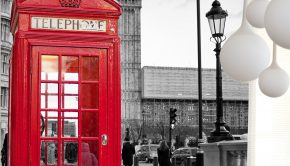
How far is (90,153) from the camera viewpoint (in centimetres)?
335

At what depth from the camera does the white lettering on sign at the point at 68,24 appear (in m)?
3.34

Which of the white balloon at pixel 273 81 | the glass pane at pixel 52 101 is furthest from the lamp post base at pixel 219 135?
the white balloon at pixel 273 81

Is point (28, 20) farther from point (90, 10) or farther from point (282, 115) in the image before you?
point (282, 115)

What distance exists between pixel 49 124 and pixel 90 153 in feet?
0.99

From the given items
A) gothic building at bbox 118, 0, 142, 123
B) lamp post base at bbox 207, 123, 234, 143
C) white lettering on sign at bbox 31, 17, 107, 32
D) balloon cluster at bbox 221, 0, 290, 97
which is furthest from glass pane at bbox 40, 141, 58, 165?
gothic building at bbox 118, 0, 142, 123

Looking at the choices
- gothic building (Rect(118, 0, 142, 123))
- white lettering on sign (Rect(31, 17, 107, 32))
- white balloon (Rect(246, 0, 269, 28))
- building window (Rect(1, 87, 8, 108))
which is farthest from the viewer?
gothic building (Rect(118, 0, 142, 123))

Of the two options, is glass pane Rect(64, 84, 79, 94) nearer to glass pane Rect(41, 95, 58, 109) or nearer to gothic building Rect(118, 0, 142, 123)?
glass pane Rect(41, 95, 58, 109)

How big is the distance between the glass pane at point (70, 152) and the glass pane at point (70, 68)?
377 millimetres

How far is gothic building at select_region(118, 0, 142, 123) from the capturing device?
77688mm

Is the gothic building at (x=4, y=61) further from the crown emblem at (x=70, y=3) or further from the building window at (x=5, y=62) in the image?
the crown emblem at (x=70, y=3)

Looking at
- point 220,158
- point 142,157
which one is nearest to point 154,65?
point 142,157

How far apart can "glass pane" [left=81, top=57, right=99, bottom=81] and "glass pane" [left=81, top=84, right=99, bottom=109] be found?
46 mm

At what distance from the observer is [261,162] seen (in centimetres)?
287

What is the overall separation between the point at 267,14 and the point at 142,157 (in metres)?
26.6
